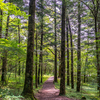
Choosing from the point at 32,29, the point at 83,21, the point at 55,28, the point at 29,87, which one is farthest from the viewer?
the point at 55,28

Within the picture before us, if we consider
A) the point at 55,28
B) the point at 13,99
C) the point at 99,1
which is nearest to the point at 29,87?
the point at 13,99

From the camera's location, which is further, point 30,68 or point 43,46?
point 43,46

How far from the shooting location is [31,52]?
20.4 ft

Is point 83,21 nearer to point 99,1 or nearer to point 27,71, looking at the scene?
point 99,1

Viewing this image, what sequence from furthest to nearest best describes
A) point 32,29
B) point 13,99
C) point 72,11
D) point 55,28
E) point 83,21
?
point 55,28 < point 72,11 < point 83,21 < point 32,29 < point 13,99

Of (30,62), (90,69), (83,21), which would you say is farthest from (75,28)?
(30,62)

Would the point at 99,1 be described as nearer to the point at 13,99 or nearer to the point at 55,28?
the point at 13,99

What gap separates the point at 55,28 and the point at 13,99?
48.5ft

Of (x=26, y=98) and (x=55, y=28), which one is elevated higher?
(x=55, y=28)

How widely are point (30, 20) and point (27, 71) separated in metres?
3.46

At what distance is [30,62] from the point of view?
20.0ft

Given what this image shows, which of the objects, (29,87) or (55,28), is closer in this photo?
(29,87)

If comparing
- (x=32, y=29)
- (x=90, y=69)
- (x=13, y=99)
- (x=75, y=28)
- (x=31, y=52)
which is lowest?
(x=13, y=99)

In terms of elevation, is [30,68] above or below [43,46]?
below
